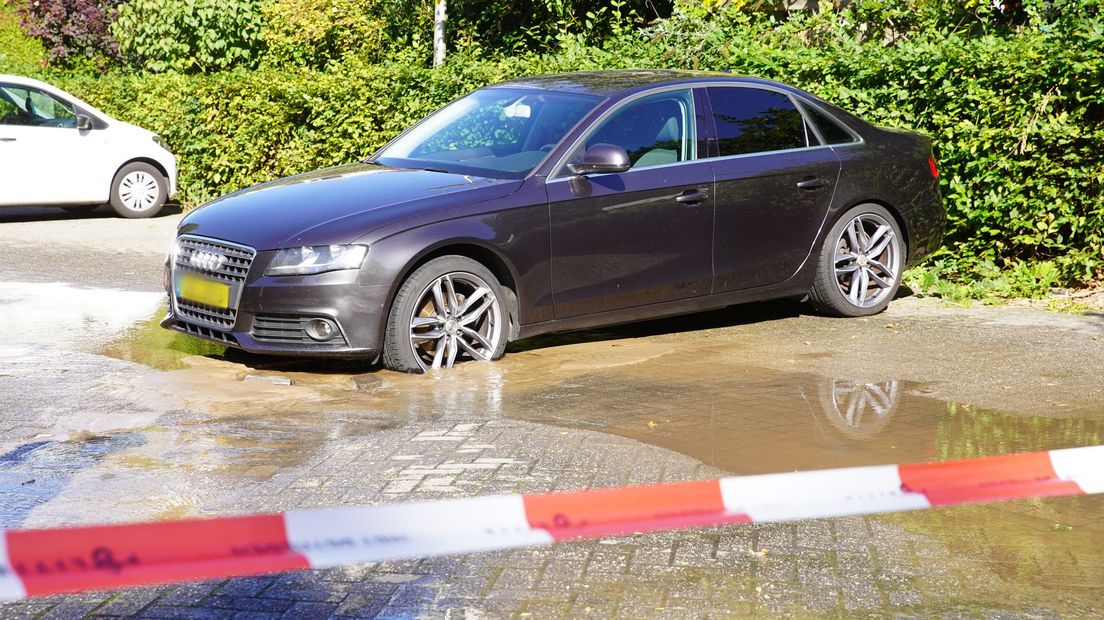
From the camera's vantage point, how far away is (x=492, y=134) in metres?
8.27

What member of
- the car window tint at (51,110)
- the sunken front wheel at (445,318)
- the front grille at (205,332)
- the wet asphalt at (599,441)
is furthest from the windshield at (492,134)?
the car window tint at (51,110)

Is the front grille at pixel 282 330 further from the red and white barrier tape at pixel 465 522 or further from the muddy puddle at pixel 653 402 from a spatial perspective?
the red and white barrier tape at pixel 465 522

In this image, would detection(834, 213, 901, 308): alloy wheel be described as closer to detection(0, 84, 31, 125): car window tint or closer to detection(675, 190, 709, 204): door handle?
detection(675, 190, 709, 204): door handle

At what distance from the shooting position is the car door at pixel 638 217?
25.2 feet

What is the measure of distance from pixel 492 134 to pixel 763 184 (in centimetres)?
168

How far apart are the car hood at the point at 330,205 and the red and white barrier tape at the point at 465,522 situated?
4.00 meters

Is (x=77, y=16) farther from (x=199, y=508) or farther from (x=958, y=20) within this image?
(x=199, y=508)

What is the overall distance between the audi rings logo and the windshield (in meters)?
1.46

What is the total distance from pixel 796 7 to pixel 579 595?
13.5 m

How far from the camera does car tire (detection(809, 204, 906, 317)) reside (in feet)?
29.2

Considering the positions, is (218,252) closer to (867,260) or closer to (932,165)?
(867,260)

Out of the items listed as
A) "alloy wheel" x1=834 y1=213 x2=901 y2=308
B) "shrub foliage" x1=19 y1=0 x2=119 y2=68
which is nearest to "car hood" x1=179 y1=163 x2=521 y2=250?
"alloy wheel" x1=834 y1=213 x2=901 y2=308

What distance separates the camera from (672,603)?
4.03 metres

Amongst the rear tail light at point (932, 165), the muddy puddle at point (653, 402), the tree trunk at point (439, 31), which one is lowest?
the muddy puddle at point (653, 402)
